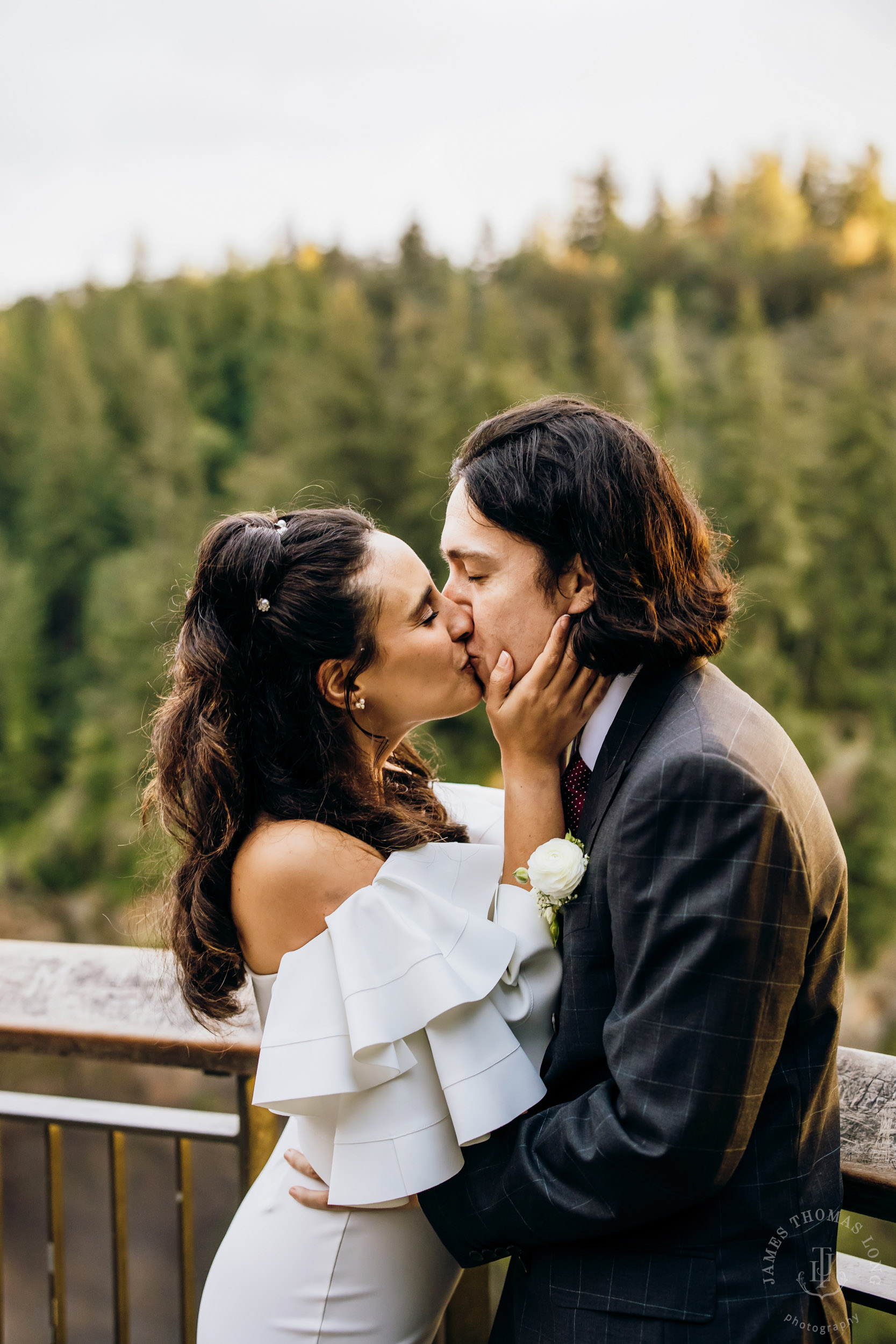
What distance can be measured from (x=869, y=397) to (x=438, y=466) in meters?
9.15

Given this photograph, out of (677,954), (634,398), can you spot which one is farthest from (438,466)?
(677,954)

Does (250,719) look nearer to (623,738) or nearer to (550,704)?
(550,704)

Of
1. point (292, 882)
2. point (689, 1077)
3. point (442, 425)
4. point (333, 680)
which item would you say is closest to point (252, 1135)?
point (292, 882)

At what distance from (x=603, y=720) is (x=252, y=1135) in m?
1.05

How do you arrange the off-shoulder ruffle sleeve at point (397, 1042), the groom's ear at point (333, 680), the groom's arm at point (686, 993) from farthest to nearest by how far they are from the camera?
1. the groom's ear at point (333, 680)
2. the off-shoulder ruffle sleeve at point (397, 1042)
3. the groom's arm at point (686, 993)

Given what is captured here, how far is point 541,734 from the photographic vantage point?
1.62 metres

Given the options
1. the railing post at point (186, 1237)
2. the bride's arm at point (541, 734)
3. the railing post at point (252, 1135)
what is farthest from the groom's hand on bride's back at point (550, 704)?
the railing post at point (186, 1237)

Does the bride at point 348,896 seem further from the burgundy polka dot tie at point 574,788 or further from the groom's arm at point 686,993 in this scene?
the groom's arm at point 686,993

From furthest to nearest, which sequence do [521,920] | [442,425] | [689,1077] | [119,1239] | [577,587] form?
1. [442,425]
2. [119,1239]
3. [577,587]
4. [521,920]
5. [689,1077]

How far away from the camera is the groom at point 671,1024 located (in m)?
1.18

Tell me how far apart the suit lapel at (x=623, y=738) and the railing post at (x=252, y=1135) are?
86 centimetres

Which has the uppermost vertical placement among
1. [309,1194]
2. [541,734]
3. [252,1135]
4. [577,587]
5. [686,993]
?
[577,587]

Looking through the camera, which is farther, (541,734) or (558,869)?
(541,734)

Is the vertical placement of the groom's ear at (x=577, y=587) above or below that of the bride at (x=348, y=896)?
above
